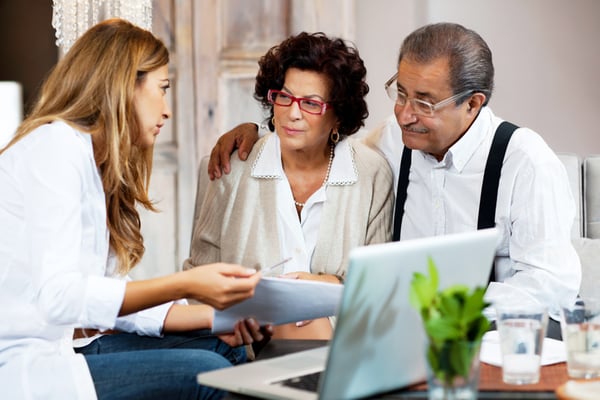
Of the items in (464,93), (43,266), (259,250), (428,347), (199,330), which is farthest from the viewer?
(259,250)

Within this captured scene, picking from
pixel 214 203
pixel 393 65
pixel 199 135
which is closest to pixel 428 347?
pixel 214 203

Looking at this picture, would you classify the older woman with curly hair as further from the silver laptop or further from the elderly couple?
the silver laptop

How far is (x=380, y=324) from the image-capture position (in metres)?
1.24

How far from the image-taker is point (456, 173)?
2.35 m

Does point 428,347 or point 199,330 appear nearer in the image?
Answer: point 428,347

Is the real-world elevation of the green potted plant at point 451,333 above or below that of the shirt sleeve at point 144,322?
above

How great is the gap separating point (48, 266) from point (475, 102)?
3.98 feet

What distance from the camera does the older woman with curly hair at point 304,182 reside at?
7.91 feet

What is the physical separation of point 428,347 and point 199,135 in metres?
2.85

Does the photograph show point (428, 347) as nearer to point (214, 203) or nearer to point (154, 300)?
point (154, 300)

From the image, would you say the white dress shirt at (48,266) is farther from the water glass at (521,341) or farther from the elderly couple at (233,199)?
the water glass at (521,341)

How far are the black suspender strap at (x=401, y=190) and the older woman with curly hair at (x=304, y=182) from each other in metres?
0.03

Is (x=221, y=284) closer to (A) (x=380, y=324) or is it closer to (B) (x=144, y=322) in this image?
(A) (x=380, y=324)

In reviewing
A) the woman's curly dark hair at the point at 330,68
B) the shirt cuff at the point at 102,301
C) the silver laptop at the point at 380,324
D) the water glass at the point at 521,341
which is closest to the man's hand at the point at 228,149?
the woman's curly dark hair at the point at 330,68
